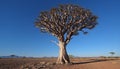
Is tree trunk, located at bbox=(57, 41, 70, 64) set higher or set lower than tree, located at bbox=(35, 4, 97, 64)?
lower

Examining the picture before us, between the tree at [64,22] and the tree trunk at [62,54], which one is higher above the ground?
the tree at [64,22]

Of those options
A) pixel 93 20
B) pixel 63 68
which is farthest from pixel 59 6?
pixel 63 68

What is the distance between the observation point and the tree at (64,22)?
29.7 metres

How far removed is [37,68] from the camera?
24375 mm

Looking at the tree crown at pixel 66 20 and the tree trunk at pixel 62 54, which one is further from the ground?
the tree crown at pixel 66 20

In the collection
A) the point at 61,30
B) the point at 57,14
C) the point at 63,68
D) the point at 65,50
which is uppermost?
the point at 57,14

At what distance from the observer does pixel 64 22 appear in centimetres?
3005

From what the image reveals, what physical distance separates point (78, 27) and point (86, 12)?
8.35 ft

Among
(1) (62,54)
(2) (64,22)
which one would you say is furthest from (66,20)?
(1) (62,54)

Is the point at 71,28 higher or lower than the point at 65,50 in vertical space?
higher

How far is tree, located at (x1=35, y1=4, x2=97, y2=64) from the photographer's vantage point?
97.3 ft

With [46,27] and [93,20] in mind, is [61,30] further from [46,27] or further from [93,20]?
[93,20]

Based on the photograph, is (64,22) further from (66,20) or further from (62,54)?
(62,54)

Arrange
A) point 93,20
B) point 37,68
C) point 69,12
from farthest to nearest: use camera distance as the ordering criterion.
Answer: point 93,20 → point 69,12 → point 37,68
